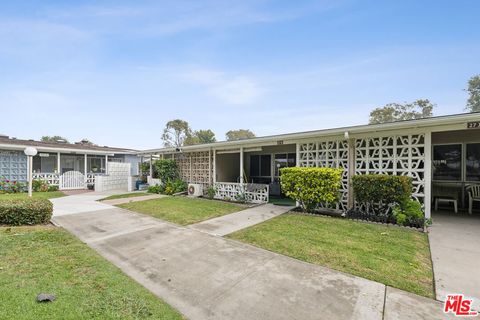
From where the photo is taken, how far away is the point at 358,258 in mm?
3875

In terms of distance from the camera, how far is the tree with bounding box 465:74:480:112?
33.5 m

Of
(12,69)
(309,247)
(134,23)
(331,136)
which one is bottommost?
(309,247)

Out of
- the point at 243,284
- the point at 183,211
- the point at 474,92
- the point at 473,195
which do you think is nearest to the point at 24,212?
the point at 183,211

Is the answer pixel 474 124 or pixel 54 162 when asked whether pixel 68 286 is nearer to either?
pixel 474 124

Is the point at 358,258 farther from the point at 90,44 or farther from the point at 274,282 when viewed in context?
the point at 90,44

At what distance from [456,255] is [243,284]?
13.2 ft

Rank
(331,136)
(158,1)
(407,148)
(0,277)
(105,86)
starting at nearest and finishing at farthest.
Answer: (0,277) < (407,148) < (331,136) < (158,1) < (105,86)

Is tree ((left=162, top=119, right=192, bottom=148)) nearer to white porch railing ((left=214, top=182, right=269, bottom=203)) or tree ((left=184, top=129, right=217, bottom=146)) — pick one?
tree ((left=184, top=129, right=217, bottom=146))

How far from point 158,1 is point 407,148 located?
10.3 m

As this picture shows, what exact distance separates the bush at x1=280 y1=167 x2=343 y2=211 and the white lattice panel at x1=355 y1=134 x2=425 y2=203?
979 mm

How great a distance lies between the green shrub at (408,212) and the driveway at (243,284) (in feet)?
11.9

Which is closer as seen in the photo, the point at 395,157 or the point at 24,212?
the point at 24,212

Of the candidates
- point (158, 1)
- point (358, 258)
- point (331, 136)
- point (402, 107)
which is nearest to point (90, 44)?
point (158, 1)

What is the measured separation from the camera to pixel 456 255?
13.1 ft
